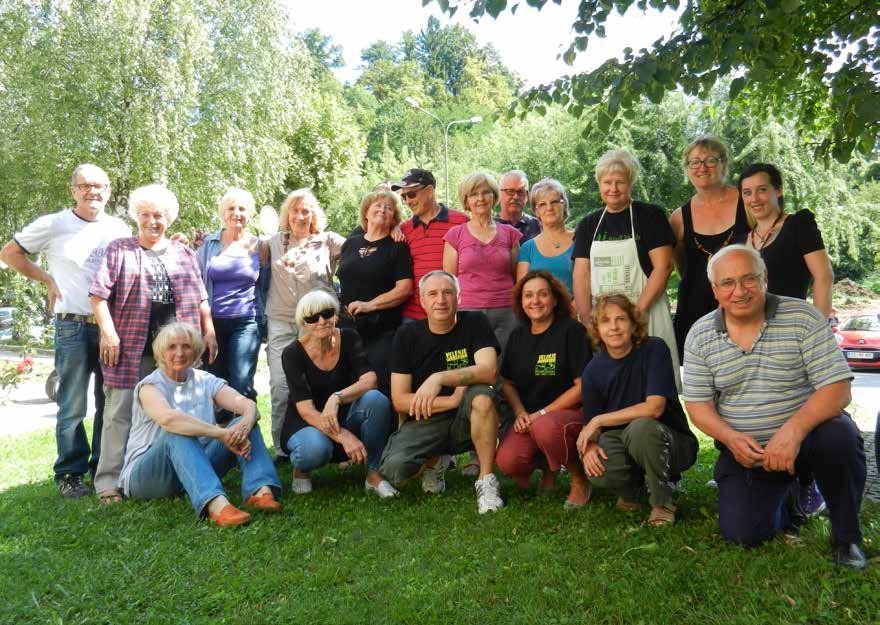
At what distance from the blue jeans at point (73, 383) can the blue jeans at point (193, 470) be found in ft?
2.47

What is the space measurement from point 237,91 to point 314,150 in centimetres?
1065

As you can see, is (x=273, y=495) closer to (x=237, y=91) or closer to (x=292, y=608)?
(x=292, y=608)

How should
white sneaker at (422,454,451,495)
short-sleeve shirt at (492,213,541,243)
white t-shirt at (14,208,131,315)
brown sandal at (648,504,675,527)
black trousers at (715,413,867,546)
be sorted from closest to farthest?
black trousers at (715,413,867,546) → brown sandal at (648,504,675,527) → white sneaker at (422,454,451,495) → white t-shirt at (14,208,131,315) → short-sleeve shirt at (492,213,541,243)

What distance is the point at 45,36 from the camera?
2030cm

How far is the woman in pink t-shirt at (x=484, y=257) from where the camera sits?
5582 millimetres

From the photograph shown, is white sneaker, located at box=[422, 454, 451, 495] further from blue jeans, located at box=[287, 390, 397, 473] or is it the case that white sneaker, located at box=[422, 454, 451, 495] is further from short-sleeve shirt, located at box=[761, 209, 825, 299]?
short-sleeve shirt, located at box=[761, 209, 825, 299]

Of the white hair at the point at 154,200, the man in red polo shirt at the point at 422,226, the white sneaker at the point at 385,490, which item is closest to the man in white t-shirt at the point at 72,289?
the white hair at the point at 154,200

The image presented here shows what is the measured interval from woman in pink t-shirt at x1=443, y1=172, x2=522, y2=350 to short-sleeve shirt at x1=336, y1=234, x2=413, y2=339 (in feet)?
1.20

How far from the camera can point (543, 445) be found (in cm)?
469

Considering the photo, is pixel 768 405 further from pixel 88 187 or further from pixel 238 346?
pixel 88 187

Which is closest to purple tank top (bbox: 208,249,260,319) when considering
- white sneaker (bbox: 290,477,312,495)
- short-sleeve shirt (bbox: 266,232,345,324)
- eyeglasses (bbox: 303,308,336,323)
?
short-sleeve shirt (bbox: 266,232,345,324)

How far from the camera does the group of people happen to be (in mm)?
3836

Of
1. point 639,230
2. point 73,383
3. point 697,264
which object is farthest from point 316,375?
point 697,264

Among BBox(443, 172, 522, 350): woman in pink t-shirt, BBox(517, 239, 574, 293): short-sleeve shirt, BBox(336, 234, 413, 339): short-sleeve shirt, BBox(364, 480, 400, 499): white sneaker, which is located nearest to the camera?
BBox(364, 480, 400, 499): white sneaker
